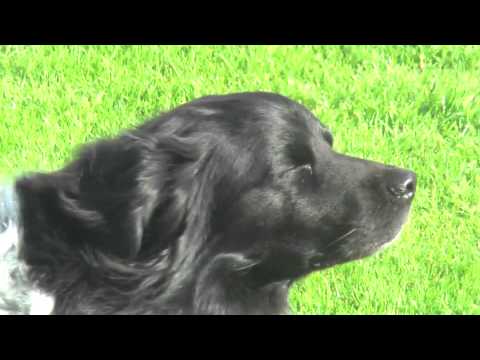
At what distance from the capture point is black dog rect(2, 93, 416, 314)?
3695 mm

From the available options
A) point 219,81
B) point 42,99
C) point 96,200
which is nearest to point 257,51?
point 219,81

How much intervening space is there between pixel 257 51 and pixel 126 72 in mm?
1113

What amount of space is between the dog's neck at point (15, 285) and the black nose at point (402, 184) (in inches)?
67.2

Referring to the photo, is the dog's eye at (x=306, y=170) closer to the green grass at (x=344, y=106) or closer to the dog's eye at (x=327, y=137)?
the dog's eye at (x=327, y=137)

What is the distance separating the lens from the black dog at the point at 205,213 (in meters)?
3.70

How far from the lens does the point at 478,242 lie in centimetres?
536

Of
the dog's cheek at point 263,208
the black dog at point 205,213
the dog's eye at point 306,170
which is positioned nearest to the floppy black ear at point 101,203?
the black dog at point 205,213

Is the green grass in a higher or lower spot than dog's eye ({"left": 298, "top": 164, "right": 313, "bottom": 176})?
lower

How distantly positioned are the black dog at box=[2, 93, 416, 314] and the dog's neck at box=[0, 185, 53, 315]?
0.04 meters

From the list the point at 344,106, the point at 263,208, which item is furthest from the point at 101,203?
the point at 344,106

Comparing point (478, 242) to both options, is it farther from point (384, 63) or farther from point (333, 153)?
point (384, 63)

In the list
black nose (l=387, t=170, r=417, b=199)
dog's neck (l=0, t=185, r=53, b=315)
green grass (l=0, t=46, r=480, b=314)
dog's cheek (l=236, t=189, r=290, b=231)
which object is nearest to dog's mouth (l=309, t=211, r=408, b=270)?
black nose (l=387, t=170, r=417, b=199)

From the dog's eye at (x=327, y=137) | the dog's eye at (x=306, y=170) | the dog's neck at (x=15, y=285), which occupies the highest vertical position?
the dog's eye at (x=327, y=137)

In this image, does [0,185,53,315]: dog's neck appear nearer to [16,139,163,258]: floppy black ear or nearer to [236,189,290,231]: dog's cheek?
[16,139,163,258]: floppy black ear
